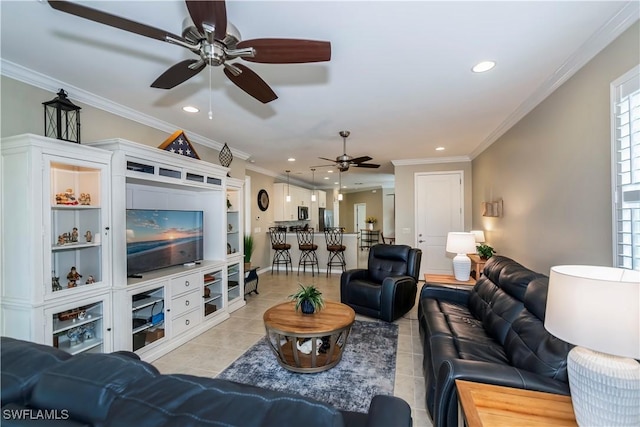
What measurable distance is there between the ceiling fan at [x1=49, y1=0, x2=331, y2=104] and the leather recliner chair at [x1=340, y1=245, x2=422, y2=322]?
297 cm

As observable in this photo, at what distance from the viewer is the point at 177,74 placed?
1.84 meters

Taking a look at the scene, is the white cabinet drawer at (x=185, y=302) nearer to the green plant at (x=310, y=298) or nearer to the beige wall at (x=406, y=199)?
the green plant at (x=310, y=298)

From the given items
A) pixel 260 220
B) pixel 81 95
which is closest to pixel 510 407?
pixel 81 95

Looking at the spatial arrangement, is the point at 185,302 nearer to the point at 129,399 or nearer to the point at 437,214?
the point at 129,399

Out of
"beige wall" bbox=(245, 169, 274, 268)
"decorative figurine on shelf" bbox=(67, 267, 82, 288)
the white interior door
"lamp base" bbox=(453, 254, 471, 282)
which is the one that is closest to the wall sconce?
"lamp base" bbox=(453, 254, 471, 282)

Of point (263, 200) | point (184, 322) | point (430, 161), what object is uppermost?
point (430, 161)

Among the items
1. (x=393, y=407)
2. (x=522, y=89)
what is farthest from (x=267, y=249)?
(x=393, y=407)

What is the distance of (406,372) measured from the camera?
8.49ft

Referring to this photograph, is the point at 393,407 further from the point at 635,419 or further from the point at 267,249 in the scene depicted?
the point at 267,249

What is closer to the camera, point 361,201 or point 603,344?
point 603,344

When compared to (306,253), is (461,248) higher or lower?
higher

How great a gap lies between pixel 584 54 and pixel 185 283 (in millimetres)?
4153

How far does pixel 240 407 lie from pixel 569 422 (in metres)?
1.36

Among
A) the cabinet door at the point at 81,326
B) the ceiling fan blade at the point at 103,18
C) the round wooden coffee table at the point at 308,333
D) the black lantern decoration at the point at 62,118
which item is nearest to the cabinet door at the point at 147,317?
the cabinet door at the point at 81,326
